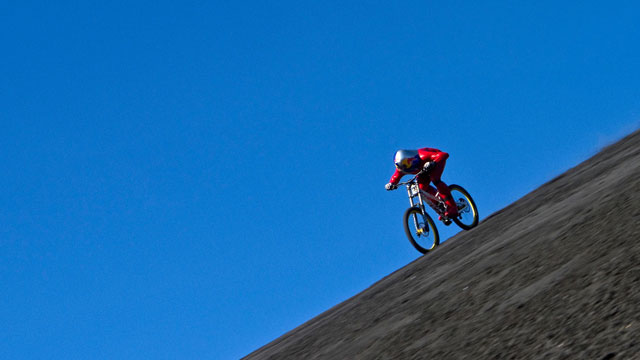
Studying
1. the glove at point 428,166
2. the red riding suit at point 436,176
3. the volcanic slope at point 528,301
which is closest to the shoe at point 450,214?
the red riding suit at point 436,176

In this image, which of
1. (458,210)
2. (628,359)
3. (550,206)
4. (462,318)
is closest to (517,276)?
(462,318)

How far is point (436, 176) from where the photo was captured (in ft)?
46.7

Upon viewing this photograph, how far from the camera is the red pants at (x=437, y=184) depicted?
559 inches

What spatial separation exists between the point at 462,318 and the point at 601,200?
229 centimetres

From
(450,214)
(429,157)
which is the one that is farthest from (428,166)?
(450,214)

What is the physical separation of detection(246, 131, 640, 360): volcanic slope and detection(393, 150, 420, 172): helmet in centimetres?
529

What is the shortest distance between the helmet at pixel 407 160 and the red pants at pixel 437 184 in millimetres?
220

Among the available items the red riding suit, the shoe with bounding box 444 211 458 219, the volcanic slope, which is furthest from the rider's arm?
the volcanic slope

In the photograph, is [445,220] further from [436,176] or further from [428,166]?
[428,166]

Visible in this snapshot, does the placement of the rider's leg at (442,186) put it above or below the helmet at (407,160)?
below

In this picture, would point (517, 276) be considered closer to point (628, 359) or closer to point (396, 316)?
point (396, 316)

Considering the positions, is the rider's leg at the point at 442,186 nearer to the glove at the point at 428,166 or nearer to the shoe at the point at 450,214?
the shoe at the point at 450,214

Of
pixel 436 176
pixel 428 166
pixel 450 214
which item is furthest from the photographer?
pixel 436 176

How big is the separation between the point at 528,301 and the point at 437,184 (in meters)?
9.65
